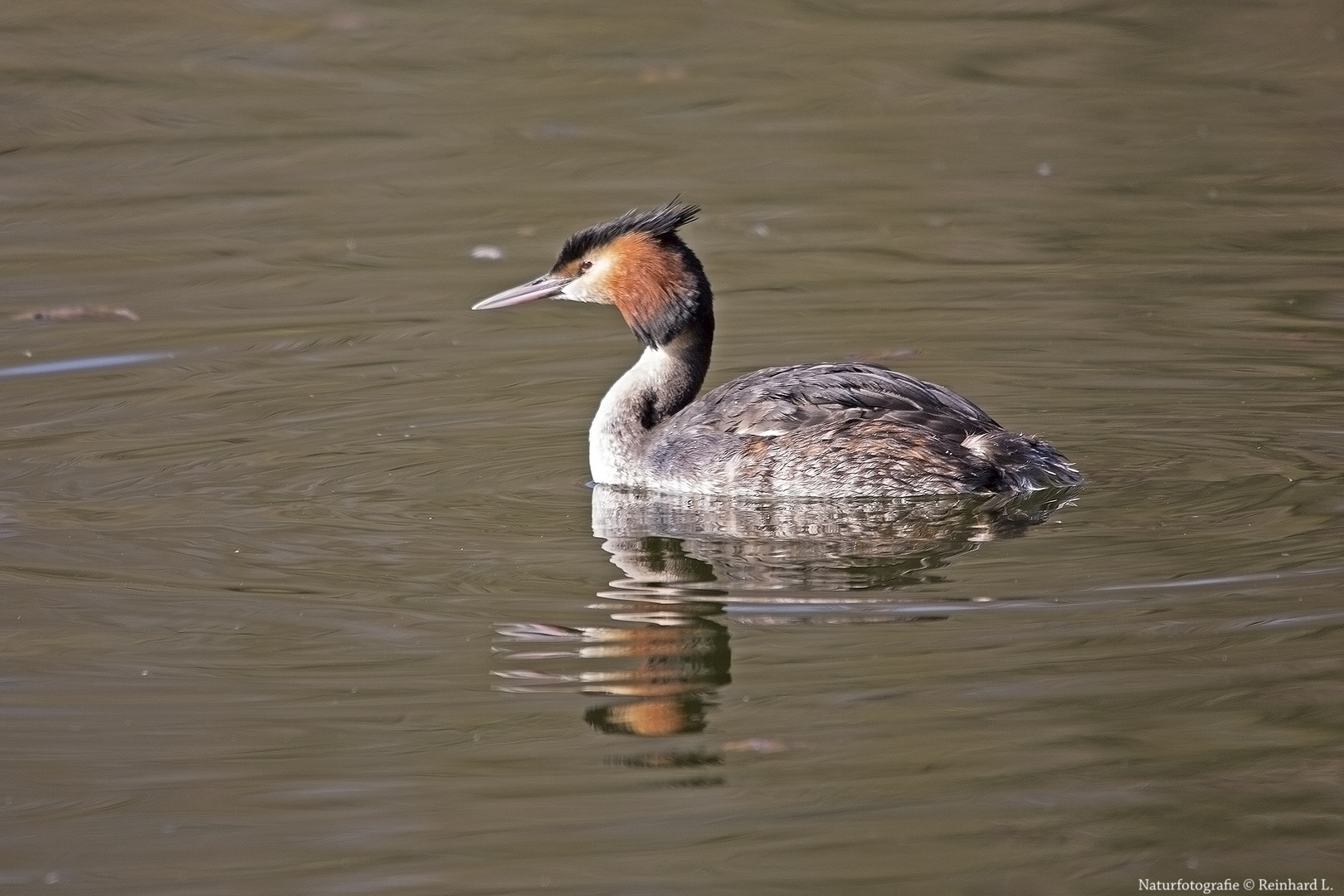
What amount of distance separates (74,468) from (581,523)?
2.14 m

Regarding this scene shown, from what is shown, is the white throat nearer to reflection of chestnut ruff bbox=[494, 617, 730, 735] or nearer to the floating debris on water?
reflection of chestnut ruff bbox=[494, 617, 730, 735]

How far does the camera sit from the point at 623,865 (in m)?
4.48

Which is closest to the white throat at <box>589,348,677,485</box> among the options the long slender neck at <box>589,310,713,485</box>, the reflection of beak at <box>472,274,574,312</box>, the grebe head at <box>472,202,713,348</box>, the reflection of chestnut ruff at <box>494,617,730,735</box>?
the long slender neck at <box>589,310,713,485</box>

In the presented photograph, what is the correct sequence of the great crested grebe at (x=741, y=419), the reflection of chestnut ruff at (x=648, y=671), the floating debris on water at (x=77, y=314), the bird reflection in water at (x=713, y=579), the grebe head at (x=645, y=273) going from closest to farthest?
the reflection of chestnut ruff at (x=648, y=671) < the bird reflection in water at (x=713, y=579) < the great crested grebe at (x=741, y=419) < the grebe head at (x=645, y=273) < the floating debris on water at (x=77, y=314)

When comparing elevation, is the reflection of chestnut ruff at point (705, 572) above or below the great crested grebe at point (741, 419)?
below

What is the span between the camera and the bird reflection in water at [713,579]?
18.1 ft

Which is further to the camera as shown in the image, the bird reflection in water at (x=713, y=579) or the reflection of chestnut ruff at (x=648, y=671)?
the bird reflection in water at (x=713, y=579)

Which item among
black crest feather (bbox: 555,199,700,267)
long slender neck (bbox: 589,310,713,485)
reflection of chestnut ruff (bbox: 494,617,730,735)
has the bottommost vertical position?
reflection of chestnut ruff (bbox: 494,617,730,735)

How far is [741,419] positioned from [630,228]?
972mm

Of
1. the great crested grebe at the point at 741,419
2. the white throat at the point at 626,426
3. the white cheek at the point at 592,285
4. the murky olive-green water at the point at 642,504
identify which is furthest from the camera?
the white cheek at the point at 592,285

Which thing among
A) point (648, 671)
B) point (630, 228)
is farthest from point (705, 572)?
point (630, 228)

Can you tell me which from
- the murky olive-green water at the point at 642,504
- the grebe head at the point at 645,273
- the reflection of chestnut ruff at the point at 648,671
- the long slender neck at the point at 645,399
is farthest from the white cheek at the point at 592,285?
the reflection of chestnut ruff at the point at 648,671

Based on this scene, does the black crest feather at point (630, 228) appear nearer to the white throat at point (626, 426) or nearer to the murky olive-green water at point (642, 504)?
the white throat at point (626, 426)

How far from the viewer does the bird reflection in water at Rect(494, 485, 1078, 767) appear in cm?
551
